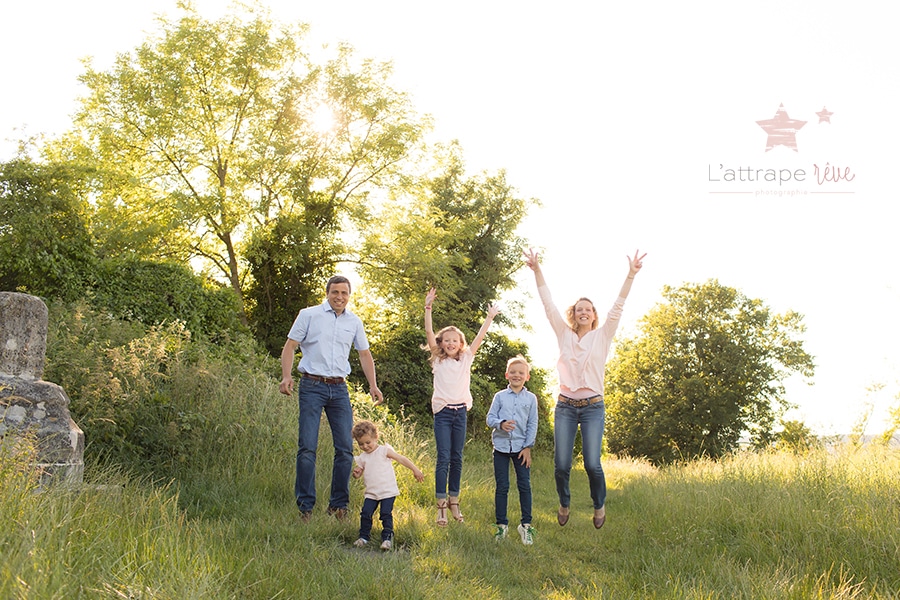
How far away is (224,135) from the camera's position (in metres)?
22.0

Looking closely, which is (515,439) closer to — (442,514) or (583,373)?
(583,373)

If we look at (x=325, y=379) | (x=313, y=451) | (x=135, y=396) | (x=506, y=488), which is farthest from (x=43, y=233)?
(x=506, y=488)

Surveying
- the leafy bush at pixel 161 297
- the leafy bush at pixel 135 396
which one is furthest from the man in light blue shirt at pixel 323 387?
the leafy bush at pixel 161 297

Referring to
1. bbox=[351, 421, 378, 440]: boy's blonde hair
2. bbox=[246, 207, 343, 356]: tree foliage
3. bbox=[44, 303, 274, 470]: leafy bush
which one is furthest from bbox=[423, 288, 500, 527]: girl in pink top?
bbox=[246, 207, 343, 356]: tree foliage

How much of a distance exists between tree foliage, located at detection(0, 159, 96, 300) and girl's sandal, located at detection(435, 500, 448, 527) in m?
7.47

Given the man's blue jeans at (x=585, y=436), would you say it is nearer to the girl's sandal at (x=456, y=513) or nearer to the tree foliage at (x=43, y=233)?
the girl's sandal at (x=456, y=513)

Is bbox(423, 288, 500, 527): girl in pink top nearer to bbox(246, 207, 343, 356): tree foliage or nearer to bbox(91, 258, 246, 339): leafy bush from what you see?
bbox(91, 258, 246, 339): leafy bush

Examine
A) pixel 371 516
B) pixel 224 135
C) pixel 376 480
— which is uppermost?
pixel 224 135

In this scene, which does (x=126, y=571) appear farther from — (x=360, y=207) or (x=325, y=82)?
(x=325, y=82)

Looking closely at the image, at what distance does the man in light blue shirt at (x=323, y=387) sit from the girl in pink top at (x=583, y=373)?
177 cm

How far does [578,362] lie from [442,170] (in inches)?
891

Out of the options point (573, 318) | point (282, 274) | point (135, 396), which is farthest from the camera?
point (282, 274)

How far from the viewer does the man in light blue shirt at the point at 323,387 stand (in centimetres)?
681

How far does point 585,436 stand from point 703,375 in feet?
83.5
